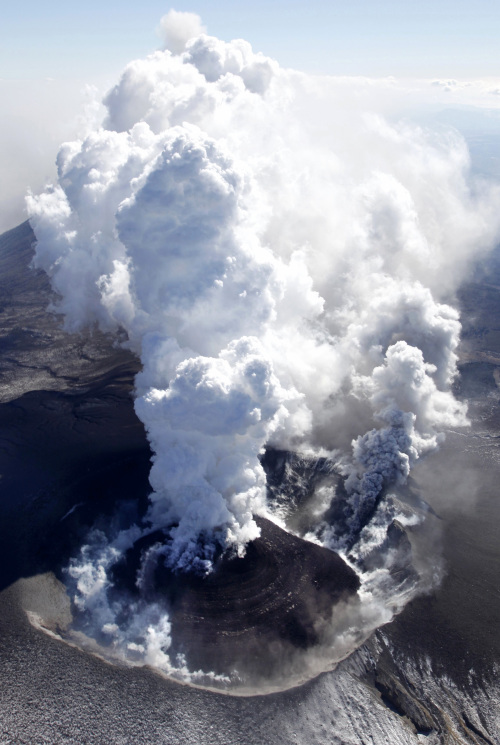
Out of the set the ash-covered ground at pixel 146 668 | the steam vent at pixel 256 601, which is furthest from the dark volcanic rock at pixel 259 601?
the ash-covered ground at pixel 146 668

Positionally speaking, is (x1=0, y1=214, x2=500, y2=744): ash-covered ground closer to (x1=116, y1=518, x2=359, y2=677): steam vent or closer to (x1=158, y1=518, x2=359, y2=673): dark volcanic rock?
(x1=116, y1=518, x2=359, y2=677): steam vent

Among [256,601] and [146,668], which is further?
[256,601]

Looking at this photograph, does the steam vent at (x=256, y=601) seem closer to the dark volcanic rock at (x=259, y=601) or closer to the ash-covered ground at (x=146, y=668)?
the dark volcanic rock at (x=259, y=601)

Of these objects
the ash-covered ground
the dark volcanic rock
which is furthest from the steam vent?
the ash-covered ground

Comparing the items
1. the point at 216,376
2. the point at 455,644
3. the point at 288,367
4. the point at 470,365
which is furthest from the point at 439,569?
the point at 470,365

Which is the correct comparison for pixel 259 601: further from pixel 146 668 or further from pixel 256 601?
pixel 146 668

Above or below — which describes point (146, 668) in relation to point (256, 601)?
below

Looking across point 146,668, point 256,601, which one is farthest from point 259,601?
point 146,668

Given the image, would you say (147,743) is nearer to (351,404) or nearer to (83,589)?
(83,589)
